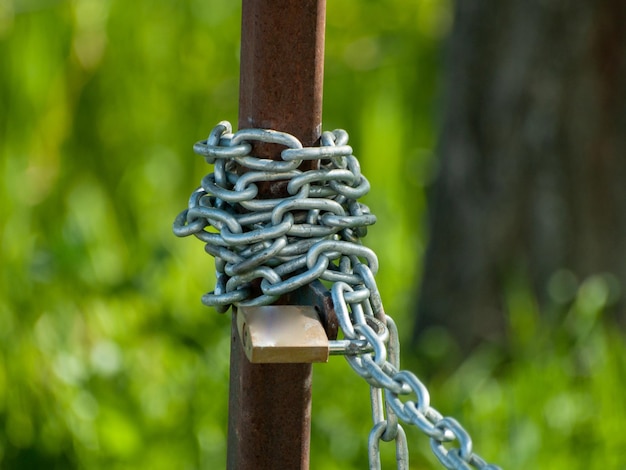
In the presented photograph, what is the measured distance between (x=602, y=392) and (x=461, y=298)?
53 cm

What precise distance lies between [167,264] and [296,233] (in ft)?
5.09

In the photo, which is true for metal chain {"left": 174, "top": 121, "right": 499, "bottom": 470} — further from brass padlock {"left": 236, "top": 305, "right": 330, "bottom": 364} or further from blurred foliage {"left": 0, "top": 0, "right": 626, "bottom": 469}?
blurred foliage {"left": 0, "top": 0, "right": 626, "bottom": 469}

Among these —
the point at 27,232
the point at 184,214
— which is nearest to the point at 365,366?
the point at 184,214

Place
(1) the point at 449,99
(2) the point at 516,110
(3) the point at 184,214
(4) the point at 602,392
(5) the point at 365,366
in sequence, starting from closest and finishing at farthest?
(5) the point at 365,366 → (3) the point at 184,214 → (4) the point at 602,392 → (2) the point at 516,110 → (1) the point at 449,99

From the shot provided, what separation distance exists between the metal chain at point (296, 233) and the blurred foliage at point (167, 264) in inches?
37.6

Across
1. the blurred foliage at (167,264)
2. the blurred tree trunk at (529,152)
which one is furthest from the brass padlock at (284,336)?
the blurred tree trunk at (529,152)

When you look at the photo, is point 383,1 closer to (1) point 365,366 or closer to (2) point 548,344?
(2) point 548,344

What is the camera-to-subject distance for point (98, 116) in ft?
9.83

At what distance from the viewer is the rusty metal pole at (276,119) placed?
878 mm

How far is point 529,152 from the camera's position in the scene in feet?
7.54

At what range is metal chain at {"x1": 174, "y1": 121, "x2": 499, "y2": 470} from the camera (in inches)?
31.8

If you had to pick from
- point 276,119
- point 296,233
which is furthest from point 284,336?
point 276,119

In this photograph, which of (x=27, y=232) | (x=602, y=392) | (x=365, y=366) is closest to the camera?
(x=365, y=366)

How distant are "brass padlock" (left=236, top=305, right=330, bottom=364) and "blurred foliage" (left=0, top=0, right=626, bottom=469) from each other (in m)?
0.98
